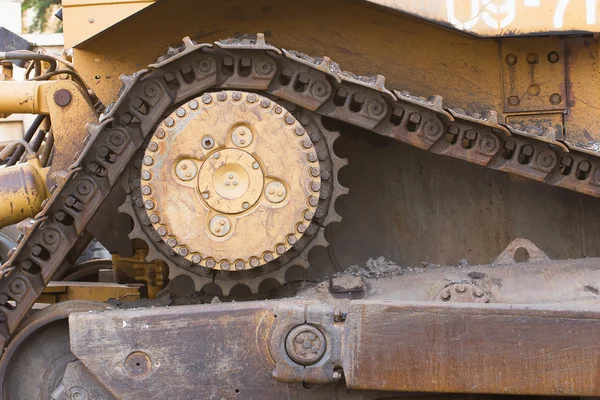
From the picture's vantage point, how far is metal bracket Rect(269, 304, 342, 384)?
3469mm

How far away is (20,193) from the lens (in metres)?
4.01

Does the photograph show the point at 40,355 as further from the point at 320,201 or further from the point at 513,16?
the point at 513,16

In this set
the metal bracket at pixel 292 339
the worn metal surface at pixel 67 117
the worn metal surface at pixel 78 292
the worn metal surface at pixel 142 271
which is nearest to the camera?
the metal bracket at pixel 292 339

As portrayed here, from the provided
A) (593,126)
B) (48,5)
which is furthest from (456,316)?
(48,5)

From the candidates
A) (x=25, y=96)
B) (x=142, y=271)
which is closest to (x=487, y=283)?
(x=142, y=271)

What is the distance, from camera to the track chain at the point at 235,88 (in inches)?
144

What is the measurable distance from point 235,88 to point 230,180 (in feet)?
1.27

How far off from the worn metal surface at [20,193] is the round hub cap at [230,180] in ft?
2.29

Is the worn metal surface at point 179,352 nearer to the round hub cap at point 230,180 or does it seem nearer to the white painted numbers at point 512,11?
the round hub cap at point 230,180

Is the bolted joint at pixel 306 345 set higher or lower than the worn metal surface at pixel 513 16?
lower

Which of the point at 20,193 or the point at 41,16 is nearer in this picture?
the point at 20,193

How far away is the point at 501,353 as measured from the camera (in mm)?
3381

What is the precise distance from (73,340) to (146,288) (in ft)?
3.26

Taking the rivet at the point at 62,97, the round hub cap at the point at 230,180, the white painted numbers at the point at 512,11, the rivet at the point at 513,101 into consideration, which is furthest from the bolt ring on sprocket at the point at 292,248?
the rivet at the point at 513,101
